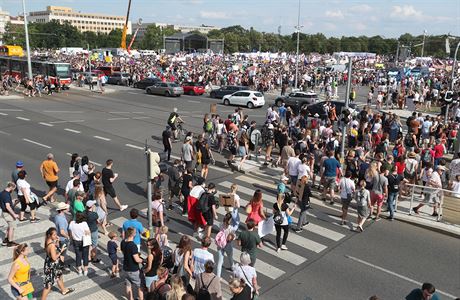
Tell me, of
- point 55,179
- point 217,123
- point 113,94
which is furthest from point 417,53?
point 55,179

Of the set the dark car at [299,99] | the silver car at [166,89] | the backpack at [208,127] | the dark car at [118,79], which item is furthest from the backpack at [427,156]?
the dark car at [118,79]

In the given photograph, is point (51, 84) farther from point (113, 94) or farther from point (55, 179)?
point (55, 179)

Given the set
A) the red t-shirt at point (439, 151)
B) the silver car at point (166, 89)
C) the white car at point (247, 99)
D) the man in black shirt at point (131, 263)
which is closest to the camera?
the man in black shirt at point (131, 263)

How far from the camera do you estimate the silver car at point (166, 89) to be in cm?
3922

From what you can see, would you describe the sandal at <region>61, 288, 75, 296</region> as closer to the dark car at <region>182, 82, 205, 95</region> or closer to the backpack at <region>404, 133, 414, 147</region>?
the backpack at <region>404, 133, 414, 147</region>

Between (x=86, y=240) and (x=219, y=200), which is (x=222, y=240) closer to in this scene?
(x=86, y=240)

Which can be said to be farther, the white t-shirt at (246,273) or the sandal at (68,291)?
the sandal at (68,291)

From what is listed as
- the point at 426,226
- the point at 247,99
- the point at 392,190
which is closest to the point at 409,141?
the point at 392,190

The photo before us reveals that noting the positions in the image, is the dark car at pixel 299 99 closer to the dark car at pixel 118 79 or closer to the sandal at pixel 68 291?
the dark car at pixel 118 79

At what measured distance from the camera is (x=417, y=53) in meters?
135

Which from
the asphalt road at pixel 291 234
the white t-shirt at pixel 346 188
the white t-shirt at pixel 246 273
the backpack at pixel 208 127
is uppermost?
the backpack at pixel 208 127

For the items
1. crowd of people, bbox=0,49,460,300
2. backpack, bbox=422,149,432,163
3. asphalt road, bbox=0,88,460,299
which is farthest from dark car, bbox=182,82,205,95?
backpack, bbox=422,149,432,163

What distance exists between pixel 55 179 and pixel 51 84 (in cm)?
2847

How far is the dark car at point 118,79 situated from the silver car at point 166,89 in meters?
8.25
